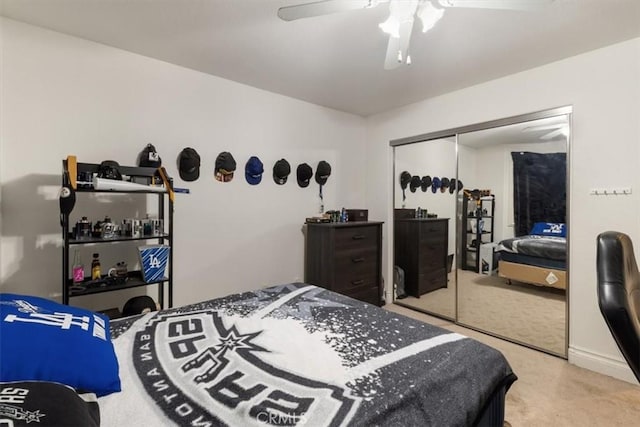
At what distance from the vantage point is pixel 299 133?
3.34 meters

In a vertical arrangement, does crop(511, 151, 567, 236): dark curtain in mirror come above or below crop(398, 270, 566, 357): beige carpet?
above

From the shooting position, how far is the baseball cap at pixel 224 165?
8.97ft

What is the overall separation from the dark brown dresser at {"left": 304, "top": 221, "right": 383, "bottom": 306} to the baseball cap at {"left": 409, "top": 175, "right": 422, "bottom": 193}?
622mm

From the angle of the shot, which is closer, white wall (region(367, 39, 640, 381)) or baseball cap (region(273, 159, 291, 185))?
white wall (region(367, 39, 640, 381))

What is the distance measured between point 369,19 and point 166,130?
1.76m

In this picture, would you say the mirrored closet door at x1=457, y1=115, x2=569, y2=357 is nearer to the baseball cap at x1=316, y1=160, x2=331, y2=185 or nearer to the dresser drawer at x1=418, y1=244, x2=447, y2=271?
the dresser drawer at x1=418, y1=244, x2=447, y2=271

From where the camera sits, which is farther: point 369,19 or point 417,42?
point 417,42

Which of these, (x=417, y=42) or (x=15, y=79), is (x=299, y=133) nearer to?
(x=417, y=42)

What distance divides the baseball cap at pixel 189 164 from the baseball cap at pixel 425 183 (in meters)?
2.41

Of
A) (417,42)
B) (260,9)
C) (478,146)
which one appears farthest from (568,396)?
(260,9)

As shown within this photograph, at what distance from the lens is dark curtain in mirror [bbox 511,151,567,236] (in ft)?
8.11

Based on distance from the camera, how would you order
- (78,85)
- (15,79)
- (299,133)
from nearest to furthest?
(15,79) < (78,85) < (299,133)

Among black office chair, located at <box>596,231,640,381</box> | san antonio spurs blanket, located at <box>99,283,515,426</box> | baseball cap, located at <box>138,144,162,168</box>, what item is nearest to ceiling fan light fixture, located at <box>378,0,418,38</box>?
black office chair, located at <box>596,231,640,381</box>

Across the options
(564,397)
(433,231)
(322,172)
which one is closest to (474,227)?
(433,231)
